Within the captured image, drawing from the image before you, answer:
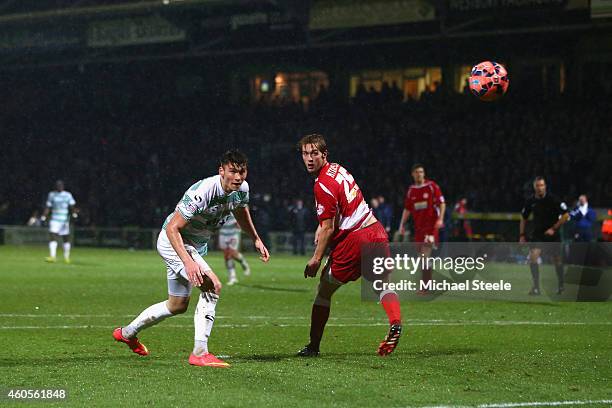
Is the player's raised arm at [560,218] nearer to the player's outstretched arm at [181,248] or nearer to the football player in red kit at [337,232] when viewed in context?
the football player in red kit at [337,232]

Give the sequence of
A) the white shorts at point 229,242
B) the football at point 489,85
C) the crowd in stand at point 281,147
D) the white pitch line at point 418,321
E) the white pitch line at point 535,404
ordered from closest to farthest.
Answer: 1. the white pitch line at point 535,404
2. the white pitch line at point 418,321
3. the football at point 489,85
4. the white shorts at point 229,242
5. the crowd in stand at point 281,147

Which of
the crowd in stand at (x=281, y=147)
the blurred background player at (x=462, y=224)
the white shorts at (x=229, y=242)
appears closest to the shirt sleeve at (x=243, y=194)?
the white shorts at (x=229, y=242)

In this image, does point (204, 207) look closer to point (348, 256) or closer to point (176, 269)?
point (176, 269)

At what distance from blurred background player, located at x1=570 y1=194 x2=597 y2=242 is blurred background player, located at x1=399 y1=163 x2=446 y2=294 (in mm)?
8801

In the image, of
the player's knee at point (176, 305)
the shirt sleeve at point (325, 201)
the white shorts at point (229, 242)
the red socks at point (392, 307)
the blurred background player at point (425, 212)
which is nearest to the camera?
the player's knee at point (176, 305)

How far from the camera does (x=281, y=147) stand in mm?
41062

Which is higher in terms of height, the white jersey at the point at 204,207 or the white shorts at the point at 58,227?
the white jersey at the point at 204,207

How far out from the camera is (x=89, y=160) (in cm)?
4419

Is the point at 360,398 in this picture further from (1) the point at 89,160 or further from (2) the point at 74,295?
(1) the point at 89,160

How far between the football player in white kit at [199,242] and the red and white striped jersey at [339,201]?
2.31 ft

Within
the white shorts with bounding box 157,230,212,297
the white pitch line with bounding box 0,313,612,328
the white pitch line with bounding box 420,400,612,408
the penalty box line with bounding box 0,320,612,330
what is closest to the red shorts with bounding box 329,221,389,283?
the white shorts with bounding box 157,230,212,297

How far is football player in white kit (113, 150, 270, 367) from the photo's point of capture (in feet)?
26.7

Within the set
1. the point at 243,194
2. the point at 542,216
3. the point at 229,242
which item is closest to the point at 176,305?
the point at 243,194

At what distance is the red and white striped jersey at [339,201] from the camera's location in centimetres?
890
